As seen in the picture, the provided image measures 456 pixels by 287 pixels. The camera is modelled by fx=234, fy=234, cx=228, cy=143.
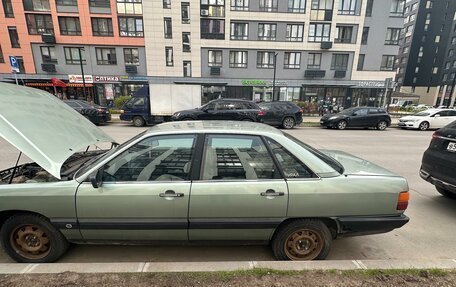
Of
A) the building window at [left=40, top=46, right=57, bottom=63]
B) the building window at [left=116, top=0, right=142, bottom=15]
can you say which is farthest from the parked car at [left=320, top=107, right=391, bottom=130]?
the building window at [left=40, top=46, right=57, bottom=63]

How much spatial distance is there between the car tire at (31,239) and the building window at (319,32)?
30.3 m

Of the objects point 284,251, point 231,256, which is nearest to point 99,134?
point 231,256

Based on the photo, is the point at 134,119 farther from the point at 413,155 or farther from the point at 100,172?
the point at 413,155

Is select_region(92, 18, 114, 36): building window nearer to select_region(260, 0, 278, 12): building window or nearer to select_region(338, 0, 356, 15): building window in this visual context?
select_region(260, 0, 278, 12): building window

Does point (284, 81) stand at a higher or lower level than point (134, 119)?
higher

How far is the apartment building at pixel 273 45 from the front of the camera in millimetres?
26297

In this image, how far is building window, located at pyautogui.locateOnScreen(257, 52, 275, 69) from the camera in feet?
89.9

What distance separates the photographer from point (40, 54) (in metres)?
26.1

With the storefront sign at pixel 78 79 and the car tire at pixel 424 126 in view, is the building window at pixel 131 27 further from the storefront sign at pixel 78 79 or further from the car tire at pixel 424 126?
the car tire at pixel 424 126

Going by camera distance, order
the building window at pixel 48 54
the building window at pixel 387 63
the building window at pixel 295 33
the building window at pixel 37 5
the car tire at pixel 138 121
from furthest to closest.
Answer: the building window at pixel 387 63 < the building window at pixel 295 33 < the building window at pixel 48 54 < the building window at pixel 37 5 < the car tire at pixel 138 121

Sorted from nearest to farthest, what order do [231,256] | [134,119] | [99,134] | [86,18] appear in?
[231,256] < [99,134] < [134,119] < [86,18]

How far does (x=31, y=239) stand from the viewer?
2.54 m

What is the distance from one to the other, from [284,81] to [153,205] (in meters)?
28.0

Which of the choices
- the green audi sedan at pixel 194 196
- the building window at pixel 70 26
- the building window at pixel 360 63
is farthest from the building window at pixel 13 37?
the building window at pixel 360 63
